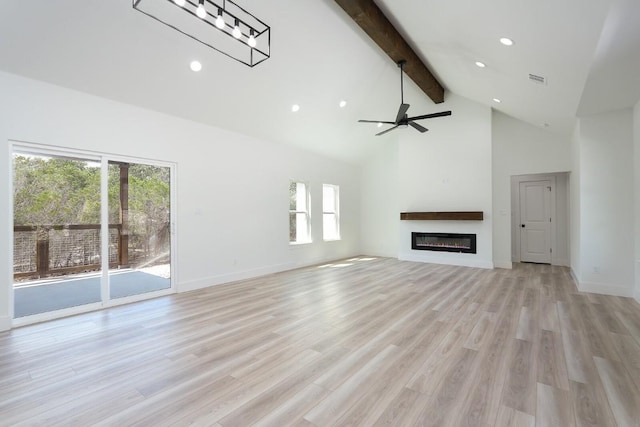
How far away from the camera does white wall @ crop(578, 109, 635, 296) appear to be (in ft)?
14.2

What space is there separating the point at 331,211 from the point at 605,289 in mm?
5593

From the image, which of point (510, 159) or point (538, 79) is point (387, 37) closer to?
point (538, 79)

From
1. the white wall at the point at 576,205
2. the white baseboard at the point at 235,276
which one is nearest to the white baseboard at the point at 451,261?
the white wall at the point at 576,205

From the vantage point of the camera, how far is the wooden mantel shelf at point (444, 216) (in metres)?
6.65

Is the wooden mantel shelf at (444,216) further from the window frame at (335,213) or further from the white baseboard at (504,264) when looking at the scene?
the window frame at (335,213)

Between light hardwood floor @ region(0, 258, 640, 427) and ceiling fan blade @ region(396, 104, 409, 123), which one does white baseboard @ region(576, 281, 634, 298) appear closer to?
light hardwood floor @ region(0, 258, 640, 427)

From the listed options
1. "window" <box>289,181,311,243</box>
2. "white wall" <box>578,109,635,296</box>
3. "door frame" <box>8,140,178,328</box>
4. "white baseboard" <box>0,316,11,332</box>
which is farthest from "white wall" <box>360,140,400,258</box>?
"white baseboard" <box>0,316,11,332</box>

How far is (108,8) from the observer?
3.00 metres

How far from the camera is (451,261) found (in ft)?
23.3

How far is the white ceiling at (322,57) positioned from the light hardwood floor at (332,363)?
8.91 ft

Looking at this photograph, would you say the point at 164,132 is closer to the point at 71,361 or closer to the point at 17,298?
the point at 17,298

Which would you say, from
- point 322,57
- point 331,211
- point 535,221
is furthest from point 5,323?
point 535,221

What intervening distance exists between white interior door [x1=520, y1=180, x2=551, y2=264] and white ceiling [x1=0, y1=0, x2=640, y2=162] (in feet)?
6.64

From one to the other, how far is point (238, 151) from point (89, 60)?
2.51m
